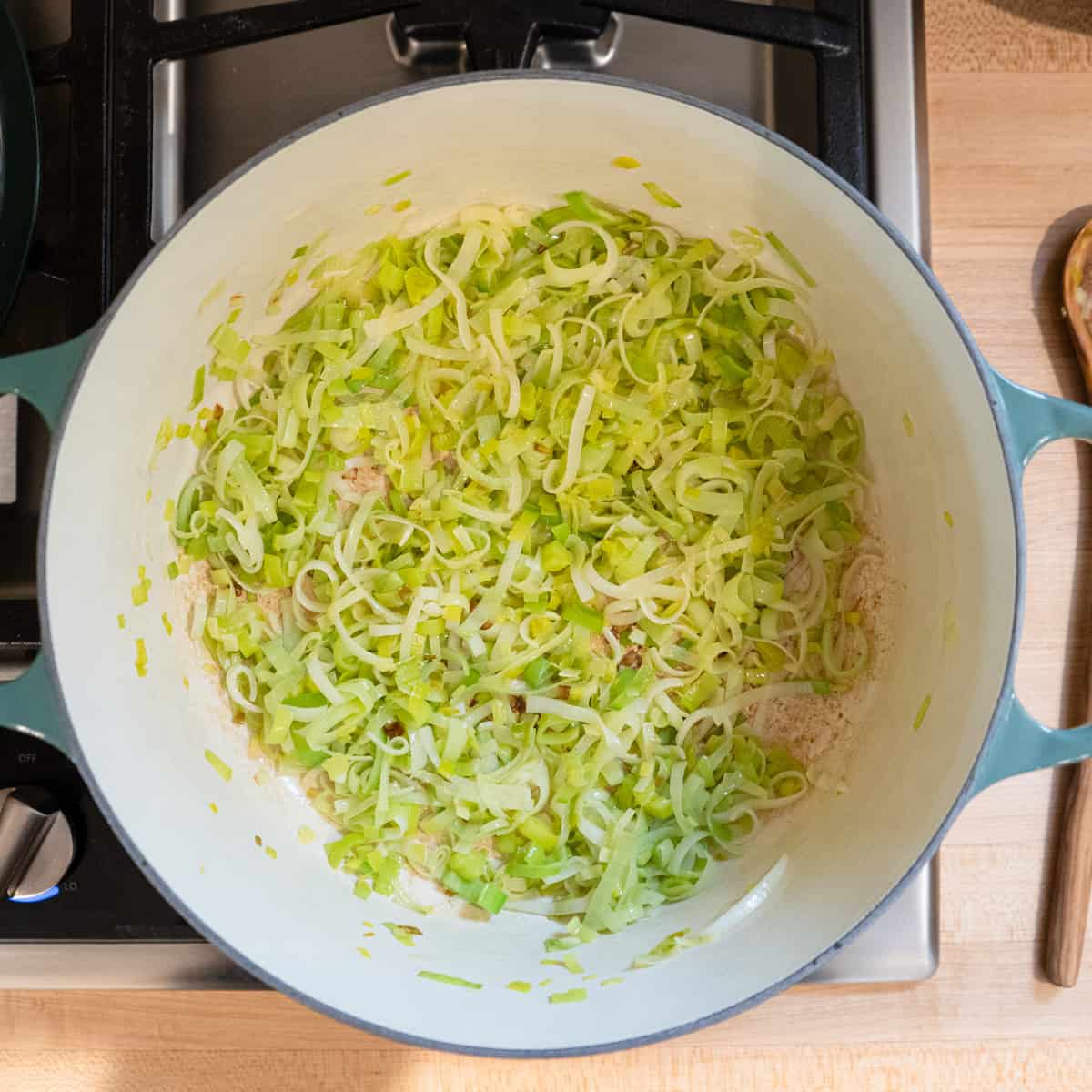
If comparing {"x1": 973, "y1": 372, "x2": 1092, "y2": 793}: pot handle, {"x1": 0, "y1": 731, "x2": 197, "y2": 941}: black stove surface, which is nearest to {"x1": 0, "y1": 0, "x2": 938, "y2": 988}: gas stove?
{"x1": 0, "y1": 731, "x2": 197, "y2": 941}: black stove surface

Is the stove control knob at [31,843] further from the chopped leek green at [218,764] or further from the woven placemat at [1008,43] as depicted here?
the woven placemat at [1008,43]

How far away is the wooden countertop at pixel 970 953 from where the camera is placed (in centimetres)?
87

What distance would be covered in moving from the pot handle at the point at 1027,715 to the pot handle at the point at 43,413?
0.63 meters

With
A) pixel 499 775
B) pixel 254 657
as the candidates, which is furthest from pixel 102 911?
pixel 499 775

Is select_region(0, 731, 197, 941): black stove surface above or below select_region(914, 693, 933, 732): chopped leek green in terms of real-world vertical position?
below

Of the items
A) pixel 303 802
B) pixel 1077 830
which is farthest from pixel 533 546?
pixel 1077 830

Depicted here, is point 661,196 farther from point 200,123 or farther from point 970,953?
point 970,953

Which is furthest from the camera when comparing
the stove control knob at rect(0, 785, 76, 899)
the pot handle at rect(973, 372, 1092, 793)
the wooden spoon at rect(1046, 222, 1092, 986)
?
the wooden spoon at rect(1046, 222, 1092, 986)

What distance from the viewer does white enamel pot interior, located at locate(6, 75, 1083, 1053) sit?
0.69 meters

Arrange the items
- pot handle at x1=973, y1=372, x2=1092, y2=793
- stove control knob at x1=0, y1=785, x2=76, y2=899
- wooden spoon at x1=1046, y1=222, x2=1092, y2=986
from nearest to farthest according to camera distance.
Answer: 1. pot handle at x1=973, y1=372, x2=1092, y2=793
2. stove control knob at x1=0, y1=785, x2=76, y2=899
3. wooden spoon at x1=1046, y1=222, x2=1092, y2=986

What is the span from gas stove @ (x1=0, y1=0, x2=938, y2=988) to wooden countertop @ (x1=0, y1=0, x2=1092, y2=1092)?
8 cm

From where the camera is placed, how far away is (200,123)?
2.82 ft

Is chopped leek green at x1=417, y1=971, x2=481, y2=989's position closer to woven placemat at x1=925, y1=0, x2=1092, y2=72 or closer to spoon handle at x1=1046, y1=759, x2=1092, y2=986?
spoon handle at x1=1046, y1=759, x2=1092, y2=986

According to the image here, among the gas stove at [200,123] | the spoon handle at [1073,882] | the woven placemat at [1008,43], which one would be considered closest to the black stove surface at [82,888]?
the gas stove at [200,123]
